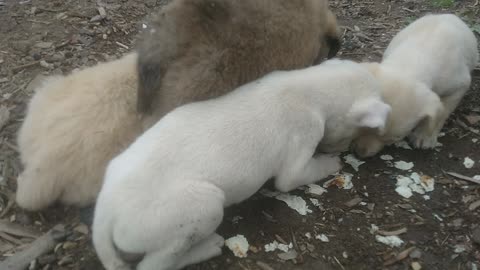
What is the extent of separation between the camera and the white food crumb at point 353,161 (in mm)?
4387

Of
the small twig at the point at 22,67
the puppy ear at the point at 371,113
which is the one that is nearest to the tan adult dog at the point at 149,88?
the puppy ear at the point at 371,113

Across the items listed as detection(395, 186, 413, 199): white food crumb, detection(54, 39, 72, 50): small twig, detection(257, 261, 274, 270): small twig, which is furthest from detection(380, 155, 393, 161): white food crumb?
detection(54, 39, 72, 50): small twig

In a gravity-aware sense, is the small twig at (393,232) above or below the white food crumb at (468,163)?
below

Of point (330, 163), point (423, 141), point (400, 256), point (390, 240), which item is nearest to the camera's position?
point (400, 256)

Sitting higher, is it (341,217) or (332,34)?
(332,34)

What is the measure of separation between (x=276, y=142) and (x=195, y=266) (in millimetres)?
996

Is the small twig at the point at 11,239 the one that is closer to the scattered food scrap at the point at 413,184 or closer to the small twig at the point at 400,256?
the small twig at the point at 400,256

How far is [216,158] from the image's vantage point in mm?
3514

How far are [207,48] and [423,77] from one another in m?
1.88

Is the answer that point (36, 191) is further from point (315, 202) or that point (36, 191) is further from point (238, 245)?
point (315, 202)

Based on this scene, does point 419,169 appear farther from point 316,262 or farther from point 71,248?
point 71,248

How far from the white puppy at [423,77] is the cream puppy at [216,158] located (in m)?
0.24

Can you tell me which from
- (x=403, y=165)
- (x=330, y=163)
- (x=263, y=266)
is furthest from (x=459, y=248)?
(x=263, y=266)

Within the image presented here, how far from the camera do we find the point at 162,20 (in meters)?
4.01
